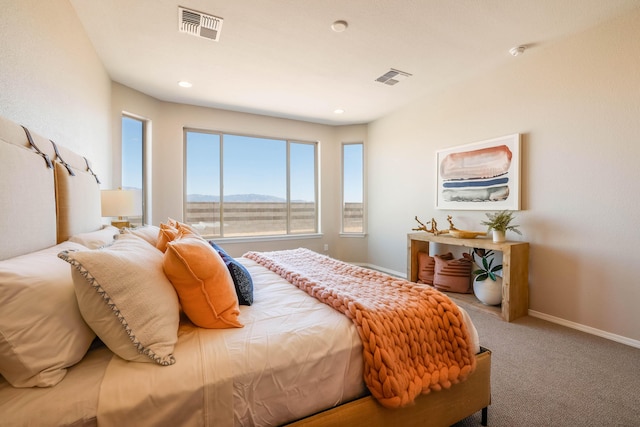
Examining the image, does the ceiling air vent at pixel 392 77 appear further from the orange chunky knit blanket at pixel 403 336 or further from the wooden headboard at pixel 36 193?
the wooden headboard at pixel 36 193

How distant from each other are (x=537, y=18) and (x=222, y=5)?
2567 mm

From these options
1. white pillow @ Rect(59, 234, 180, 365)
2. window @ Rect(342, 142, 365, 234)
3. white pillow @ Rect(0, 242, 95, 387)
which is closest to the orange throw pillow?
white pillow @ Rect(59, 234, 180, 365)

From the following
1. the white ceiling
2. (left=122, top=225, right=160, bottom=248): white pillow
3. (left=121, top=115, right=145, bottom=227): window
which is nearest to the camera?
(left=122, top=225, right=160, bottom=248): white pillow

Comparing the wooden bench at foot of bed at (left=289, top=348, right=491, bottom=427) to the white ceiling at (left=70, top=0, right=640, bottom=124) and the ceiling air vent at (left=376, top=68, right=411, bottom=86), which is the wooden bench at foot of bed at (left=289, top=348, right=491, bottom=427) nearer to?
the white ceiling at (left=70, top=0, right=640, bottom=124)

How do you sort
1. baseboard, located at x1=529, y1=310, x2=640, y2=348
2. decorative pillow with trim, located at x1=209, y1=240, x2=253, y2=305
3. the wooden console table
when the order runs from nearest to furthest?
1. decorative pillow with trim, located at x1=209, y1=240, x2=253, y2=305
2. baseboard, located at x1=529, y1=310, x2=640, y2=348
3. the wooden console table

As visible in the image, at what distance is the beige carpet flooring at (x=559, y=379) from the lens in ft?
5.15

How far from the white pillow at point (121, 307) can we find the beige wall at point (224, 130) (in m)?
3.14

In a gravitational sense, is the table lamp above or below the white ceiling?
below

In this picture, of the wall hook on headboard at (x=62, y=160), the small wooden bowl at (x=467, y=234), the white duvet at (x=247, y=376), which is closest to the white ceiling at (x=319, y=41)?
the wall hook on headboard at (x=62, y=160)

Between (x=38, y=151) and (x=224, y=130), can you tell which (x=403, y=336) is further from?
(x=224, y=130)

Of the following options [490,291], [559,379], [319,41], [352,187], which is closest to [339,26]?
[319,41]

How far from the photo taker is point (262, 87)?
12.1 ft

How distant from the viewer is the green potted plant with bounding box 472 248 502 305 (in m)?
3.00

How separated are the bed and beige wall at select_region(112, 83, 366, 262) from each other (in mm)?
2676
